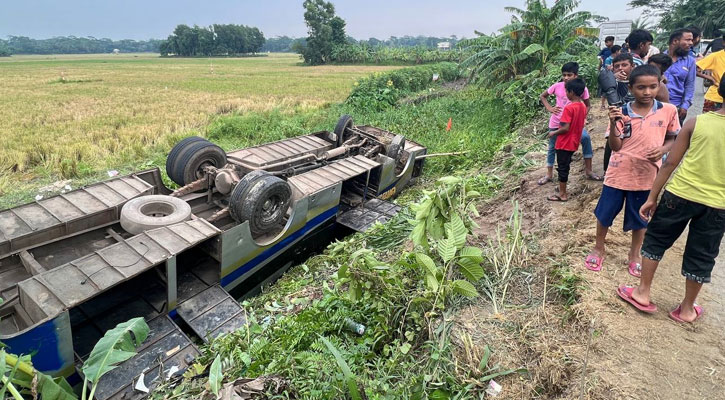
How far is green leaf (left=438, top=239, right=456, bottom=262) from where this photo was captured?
2.90 m

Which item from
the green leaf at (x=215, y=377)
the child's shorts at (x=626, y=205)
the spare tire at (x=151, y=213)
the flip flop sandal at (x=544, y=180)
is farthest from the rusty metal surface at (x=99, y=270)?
the flip flop sandal at (x=544, y=180)

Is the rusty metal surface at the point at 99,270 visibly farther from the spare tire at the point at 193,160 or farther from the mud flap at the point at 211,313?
the spare tire at the point at 193,160

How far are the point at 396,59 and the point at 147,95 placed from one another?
31.4 m

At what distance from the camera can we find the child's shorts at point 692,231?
2449mm

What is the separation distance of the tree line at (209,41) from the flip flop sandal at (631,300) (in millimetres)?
75800

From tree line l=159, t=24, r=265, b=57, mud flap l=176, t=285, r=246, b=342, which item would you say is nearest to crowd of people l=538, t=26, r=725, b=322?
mud flap l=176, t=285, r=246, b=342

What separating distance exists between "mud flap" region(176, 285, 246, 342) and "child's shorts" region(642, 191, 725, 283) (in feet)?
11.7

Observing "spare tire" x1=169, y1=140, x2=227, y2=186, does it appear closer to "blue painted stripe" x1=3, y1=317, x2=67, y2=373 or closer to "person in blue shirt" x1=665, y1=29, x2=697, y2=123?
"blue painted stripe" x1=3, y1=317, x2=67, y2=373

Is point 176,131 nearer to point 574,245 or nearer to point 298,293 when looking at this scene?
point 298,293

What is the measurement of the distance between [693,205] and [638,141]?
69 centimetres

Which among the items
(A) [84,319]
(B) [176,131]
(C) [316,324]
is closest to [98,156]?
→ (B) [176,131]

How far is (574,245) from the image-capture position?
3650 millimetres

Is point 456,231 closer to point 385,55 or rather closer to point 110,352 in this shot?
point 110,352

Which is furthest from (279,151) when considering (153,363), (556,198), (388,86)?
(388,86)
